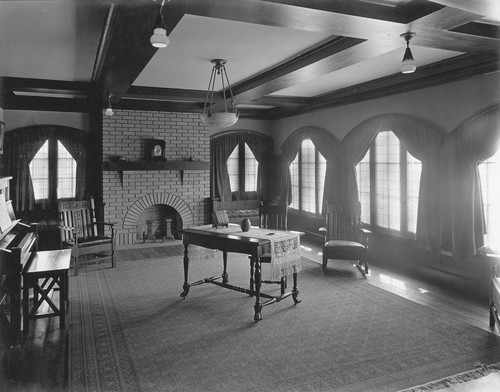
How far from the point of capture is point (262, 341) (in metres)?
3.67

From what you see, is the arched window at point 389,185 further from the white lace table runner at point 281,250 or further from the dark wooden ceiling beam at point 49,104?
the dark wooden ceiling beam at point 49,104

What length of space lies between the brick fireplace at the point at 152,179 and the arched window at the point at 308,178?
193 centimetres

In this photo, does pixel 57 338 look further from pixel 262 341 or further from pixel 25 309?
pixel 262 341

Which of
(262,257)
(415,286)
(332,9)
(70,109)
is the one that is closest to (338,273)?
(415,286)

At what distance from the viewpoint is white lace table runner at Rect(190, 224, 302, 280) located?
432 centimetres

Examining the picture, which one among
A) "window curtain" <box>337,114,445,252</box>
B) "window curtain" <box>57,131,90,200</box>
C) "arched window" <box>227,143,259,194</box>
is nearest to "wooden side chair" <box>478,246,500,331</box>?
"window curtain" <box>337,114,445,252</box>

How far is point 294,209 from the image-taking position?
30.1 ft

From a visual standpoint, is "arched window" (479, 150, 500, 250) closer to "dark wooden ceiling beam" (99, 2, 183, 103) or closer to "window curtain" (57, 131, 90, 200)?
"dark wooden ceiling beam" (99, 2, 183, 103)

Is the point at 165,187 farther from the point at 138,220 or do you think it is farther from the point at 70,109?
the point at 70,109

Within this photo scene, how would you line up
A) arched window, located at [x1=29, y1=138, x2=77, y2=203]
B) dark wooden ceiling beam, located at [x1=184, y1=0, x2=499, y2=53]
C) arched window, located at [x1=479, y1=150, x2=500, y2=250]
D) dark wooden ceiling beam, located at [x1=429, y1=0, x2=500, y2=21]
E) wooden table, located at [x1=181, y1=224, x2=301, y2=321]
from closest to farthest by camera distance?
dark wooden ceiling beam, located at [x1=429, y1=0, x2=500, y2=21] < dark wooden ceiling beam, located at [x1=184, y1=0, x2=499, y2=53] < wooden table, located at [x1=181, y1=224, x2=301, y2=321] < arched window, located at [x1=479, y1=150, x2=500, y2=250] < arched window, located at [x1=29, y1=138, x2=77, y2=203]

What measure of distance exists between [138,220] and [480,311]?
20.0 feet

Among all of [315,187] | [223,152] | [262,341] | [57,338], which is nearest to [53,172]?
[223,152]

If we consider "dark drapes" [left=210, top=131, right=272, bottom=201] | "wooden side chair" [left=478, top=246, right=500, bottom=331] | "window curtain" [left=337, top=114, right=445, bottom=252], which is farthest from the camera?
"dark drapes" [left=210, top=131, right=272, bottom=201]

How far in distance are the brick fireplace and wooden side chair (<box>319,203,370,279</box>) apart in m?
3.04
